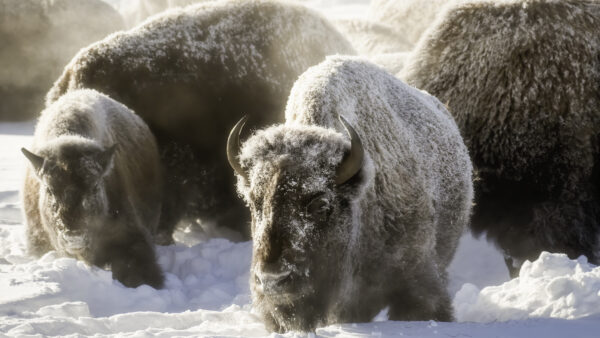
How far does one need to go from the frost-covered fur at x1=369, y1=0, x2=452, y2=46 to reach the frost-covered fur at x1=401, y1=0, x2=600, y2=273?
22.1 feet

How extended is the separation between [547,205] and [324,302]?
2.67 meters

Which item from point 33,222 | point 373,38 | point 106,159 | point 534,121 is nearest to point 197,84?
point 106,159

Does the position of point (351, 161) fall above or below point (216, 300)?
above

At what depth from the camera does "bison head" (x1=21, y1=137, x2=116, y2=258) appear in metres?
4.84

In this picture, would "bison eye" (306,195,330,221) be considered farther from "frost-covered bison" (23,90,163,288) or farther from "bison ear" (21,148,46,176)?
"bison ear" (21,148,46,176)

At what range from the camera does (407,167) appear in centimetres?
404

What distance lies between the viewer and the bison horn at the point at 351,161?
128 inches

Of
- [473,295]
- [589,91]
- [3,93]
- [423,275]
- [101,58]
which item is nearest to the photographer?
[423,275]

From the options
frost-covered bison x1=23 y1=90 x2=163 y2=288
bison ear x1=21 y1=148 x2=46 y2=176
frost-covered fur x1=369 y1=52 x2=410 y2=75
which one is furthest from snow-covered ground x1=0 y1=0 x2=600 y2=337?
frost-covered fur x1=369 y1=52 x2=410 y2=75

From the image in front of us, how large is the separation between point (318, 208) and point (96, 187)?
2.31 meters

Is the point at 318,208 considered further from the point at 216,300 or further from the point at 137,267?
the point at 137,267

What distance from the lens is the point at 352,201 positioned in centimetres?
340

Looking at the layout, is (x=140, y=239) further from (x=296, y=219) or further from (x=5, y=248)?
(x=296, y=219)

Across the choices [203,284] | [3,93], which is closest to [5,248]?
[203,284]
